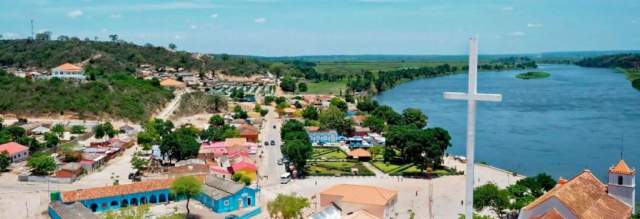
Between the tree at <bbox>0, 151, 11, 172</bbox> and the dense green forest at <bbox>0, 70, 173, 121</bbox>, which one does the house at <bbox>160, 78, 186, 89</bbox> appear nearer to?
the dense green forest at <bbox>0, 70, 173, 121</bbox>

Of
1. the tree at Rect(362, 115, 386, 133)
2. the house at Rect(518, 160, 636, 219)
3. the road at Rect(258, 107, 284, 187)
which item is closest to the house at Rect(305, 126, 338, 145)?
the road at Rect(258, 107, 284, 187)

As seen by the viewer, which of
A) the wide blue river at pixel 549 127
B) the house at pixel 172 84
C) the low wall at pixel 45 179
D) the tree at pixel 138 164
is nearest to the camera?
the low wall at pixel 45 179

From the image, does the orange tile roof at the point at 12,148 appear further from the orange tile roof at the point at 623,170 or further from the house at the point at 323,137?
the orange tile roof at the point at 623,170

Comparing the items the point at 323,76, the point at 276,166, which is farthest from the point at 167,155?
the point at 323,76

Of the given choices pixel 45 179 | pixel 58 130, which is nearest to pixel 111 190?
pixel 45 179

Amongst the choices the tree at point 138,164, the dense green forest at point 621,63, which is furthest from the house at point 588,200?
the dense green forest at point 621,63

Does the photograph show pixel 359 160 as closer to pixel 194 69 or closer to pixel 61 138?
pixel 61 138
